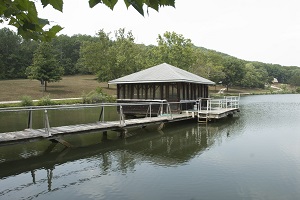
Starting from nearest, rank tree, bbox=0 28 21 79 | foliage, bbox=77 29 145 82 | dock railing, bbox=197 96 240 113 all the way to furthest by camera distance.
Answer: dock railing, bbox=197 96 240 113, foliage, bbox=77 29 145 82, tree, bbox=0 28 21 79

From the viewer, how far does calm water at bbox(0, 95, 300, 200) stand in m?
7.66

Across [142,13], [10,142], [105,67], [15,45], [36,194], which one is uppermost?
[15,45]

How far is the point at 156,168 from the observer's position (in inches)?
386

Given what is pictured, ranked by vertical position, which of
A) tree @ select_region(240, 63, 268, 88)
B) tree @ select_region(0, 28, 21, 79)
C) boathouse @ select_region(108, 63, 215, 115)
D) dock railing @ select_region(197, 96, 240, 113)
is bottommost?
dock railing @ select_region(197, 96, 240, 113)

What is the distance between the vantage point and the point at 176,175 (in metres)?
9.02

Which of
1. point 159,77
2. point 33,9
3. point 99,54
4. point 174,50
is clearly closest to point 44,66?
point 99,54

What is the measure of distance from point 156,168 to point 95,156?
2.97m

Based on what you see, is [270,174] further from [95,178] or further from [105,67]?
[105,67]

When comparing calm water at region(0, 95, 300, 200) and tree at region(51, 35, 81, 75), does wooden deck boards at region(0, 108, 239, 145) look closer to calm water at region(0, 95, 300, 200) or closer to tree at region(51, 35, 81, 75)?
calm water at region(0, 95, 300, 200)

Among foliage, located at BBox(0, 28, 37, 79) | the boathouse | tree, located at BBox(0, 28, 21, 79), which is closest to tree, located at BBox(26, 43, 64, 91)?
tree, located at BBox(0, 28, 21, 79)

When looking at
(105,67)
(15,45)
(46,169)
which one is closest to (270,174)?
(46,169)

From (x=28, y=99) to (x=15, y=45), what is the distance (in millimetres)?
42420

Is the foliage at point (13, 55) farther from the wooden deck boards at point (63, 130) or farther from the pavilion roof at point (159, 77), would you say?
the wooden deck boards at point (63, 130)

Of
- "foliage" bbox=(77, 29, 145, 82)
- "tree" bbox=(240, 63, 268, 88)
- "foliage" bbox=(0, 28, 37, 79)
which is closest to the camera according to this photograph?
"foliage" bbox=(77, 29, 145, 82)
